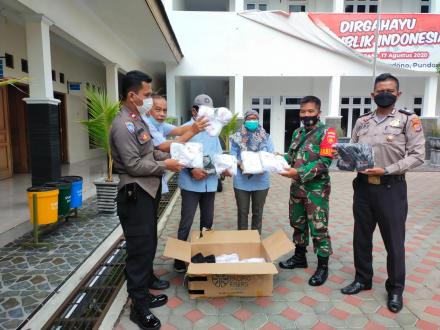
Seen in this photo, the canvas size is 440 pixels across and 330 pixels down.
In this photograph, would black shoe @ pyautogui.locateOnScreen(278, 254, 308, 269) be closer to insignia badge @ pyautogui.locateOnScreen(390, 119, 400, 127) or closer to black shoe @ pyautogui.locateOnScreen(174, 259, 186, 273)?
black shoe @ pyautogui.locateOnScreen(174, 259, 186, 273)

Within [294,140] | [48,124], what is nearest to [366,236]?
[294,140]

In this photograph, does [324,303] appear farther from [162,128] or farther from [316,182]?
[162,128]

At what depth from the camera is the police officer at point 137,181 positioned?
6.92 feet

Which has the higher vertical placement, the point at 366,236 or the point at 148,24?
the point at 148,24

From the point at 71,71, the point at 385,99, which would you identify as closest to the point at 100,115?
the point at 385,99

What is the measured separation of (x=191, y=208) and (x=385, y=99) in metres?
1.87

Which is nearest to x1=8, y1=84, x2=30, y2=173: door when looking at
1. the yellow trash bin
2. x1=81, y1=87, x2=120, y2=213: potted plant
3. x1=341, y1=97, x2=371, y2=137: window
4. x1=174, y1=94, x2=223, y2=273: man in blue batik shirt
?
x1=81, y1=87, x2=120, y2=213: potted plant

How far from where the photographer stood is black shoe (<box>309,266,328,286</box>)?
2871mm

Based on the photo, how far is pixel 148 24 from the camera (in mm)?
7102

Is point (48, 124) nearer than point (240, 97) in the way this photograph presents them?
Yes

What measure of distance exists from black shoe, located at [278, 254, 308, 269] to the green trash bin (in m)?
2.71

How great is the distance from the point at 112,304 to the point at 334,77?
1170cm

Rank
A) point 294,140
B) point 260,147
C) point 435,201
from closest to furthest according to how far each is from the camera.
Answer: point 294,140
point 260,147
point 435,201

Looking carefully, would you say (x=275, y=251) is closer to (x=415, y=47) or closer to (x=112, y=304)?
(x=112, y=304)
